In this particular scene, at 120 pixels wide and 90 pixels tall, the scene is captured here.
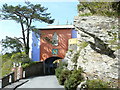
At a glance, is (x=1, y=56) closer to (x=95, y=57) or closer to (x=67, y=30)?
(x=67, y=30)

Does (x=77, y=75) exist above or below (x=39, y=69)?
above

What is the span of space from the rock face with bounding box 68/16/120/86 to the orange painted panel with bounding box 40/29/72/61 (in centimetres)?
1745

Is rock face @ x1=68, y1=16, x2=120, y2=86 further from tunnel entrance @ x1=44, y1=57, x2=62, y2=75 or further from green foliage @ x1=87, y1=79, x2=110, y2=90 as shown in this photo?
tunnel entrance @ x1=44, y1=57, x2=62, y2=75

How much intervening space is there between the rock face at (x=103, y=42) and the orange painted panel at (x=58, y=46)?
57.2ft

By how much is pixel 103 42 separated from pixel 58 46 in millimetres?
18893

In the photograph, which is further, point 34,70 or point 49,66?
point 49,66

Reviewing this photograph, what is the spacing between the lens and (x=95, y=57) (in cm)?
860

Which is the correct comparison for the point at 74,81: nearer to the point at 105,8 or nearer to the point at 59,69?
the point at 105,8

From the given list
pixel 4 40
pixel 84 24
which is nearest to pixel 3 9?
pixel 4 40

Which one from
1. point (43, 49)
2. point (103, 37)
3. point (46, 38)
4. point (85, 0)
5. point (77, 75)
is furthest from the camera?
point (43, 49)

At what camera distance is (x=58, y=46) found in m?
26.3

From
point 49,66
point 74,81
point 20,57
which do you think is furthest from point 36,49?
point 74,81

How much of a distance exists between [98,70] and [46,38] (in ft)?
56.8

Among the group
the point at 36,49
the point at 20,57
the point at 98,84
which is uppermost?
the point at 98,84
